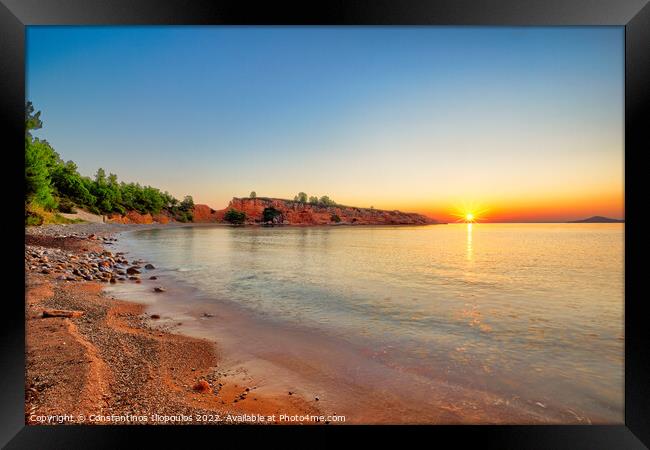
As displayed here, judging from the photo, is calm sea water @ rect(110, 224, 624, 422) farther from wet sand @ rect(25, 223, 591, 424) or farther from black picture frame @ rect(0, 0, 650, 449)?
black picture frame @ rect(0, 0, 650, 449)

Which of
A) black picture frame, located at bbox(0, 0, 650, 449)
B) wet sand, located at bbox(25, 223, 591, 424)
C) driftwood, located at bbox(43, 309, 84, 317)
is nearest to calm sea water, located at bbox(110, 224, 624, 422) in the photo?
wet sand, located at bbox(25, 223, 591, 424)

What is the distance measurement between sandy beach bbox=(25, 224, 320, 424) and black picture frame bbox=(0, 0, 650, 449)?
0.09 m

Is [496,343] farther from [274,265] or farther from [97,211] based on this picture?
[97,211]

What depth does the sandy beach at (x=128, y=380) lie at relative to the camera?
81.7 inches

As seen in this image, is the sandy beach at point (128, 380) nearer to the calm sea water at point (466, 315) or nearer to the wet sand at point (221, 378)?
the wet sand at point (221, 378)

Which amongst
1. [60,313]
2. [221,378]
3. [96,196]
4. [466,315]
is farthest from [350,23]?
[96,196]

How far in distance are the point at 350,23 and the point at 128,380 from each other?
10.2 feet

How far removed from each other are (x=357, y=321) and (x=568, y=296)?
5.77 meters

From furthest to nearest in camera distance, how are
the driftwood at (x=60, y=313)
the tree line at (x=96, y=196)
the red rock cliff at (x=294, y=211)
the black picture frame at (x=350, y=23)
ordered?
the red rock cliff at (x=294, y=211) < the tree line at (x=96, y=196) < the driftwood at (x=60, y=313) < the black picture frame at (x=350, y=23)

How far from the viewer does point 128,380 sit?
7.57 feet

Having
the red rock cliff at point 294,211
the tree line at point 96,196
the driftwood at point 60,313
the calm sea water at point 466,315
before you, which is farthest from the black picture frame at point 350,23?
the red rock cliff at point 294,211

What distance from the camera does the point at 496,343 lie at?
4.07 m

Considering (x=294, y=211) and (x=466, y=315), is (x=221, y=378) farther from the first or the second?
(x=294, y=211)

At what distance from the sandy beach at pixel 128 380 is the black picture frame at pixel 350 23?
9cm
